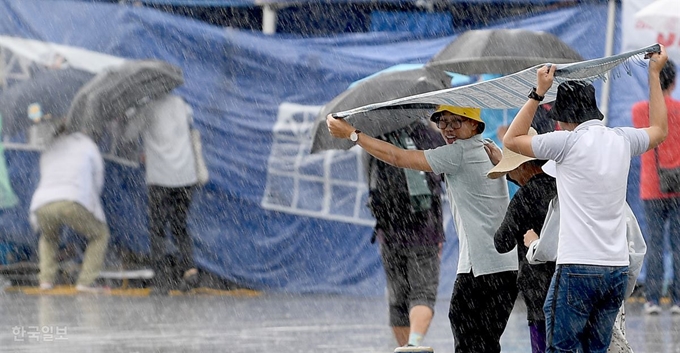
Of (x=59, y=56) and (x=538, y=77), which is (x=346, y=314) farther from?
(x=538, y=77)

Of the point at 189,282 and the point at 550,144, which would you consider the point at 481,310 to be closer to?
the point at 550,144

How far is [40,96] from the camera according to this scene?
14055mm

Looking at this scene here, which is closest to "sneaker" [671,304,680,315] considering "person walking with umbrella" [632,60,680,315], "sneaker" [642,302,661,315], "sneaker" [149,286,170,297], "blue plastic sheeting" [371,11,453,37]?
"person walking with umbrella" [632,60,680,315]

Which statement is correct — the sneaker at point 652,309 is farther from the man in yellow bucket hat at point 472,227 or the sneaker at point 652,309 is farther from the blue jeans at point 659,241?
the man in yellow bucket hat at point 472,227

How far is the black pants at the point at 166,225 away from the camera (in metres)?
14.0

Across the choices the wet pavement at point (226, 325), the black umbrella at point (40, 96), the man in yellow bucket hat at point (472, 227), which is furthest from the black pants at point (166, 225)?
the man in yellow bucket hat at point (472, 227)

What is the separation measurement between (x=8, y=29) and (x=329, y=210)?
376 centimetres

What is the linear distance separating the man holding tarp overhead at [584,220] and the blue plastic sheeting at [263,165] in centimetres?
815

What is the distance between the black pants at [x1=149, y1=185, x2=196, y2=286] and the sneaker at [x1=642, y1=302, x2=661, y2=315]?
15.1 ft

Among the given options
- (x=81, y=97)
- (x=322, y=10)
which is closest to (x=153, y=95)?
(x=81, y=97)

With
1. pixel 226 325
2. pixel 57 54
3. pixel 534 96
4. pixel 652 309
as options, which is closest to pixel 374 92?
pixel 226 325

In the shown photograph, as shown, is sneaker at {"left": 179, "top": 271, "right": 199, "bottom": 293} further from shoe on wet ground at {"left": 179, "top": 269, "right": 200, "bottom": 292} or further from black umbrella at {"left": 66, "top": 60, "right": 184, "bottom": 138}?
black umbrella at {"left": 66, "top": 60, "right": 184, "bottom": 138}

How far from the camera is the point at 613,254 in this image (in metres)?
5.84

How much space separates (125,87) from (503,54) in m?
4.36
